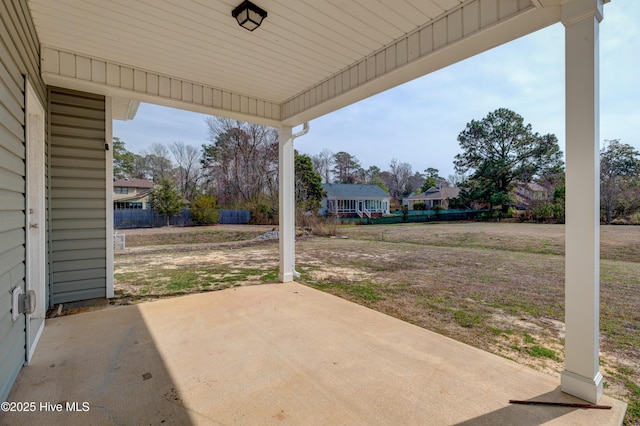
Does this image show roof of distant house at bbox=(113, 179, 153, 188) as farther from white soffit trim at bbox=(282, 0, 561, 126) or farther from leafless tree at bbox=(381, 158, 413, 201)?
leafless tree at bbox=(381, 158, 413, 201)

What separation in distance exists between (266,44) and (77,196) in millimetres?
2890

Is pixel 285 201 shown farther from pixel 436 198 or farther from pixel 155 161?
pixel 436 198

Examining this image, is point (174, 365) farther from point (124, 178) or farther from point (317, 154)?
point (317, 154)

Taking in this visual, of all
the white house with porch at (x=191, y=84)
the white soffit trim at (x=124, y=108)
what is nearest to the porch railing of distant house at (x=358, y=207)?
the white soffit trim at (x=124, y=108)

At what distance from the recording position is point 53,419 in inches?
60.4

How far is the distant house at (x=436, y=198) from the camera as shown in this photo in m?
18.0

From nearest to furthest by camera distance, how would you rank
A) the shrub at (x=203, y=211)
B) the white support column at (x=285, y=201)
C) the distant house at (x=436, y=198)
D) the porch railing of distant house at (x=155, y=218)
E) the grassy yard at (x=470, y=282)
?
the grassy yard at (x=470, y=282) < the white support column at (x=285, y=201) < the porch railing of distant house at (x=155, y=218) < the shrub at (x=203, y=211) < the distant house at (x=436, y=198)

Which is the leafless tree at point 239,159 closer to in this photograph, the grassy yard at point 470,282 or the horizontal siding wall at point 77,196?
the grassy yard at point 470,282

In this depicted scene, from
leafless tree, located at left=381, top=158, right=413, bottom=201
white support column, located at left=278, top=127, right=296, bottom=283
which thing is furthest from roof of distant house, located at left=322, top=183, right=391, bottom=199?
white support column, located at left=278, top=127, right=296, bottom=283

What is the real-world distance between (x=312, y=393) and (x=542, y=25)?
9.56 feet

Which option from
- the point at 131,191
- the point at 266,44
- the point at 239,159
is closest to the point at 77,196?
the point at 266,44

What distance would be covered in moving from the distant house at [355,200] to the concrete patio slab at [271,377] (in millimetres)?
17761

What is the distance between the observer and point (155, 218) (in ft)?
42.0

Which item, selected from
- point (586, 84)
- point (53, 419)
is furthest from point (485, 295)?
point (53, 419)
